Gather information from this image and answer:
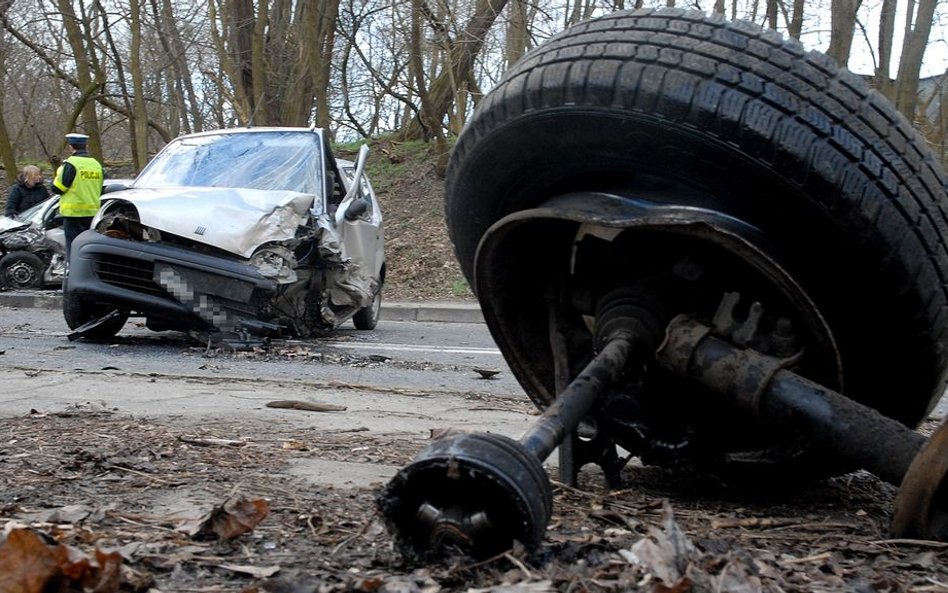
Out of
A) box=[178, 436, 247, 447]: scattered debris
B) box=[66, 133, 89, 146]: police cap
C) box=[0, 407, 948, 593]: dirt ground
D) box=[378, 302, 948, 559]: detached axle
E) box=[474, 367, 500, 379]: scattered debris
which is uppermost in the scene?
box=[66, 133, 89, 146]: police cap

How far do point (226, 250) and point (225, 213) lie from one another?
32 centimetres

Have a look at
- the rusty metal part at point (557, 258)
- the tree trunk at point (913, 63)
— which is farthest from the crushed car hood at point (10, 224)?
the rusty metal part at point (557, 258)

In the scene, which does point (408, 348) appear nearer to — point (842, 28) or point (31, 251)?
point (31, 251)

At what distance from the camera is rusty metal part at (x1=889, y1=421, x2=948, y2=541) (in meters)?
1.74

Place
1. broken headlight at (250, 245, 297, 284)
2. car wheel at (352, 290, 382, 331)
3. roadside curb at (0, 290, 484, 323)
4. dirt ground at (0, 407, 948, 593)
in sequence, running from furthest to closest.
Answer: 1. roadside curb at (0, 290, 484, 323)
2. car wheel at (352, 290, 382, 331)
3. broken headlight at (250, 245, 297, 284)
4. dirt ground at (0, 407, 948, 593)

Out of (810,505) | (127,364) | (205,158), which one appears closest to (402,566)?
(810,505)

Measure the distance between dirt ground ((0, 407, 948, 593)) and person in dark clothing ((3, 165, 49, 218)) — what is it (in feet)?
41.3

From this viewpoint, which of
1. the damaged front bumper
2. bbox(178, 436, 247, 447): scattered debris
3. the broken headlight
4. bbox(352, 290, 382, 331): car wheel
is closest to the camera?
bbox(178, 436, 247, 447): scattered debris

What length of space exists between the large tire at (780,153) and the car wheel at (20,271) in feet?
41.3

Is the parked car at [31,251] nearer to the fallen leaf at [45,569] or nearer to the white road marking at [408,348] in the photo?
the white road marking at [408,348]

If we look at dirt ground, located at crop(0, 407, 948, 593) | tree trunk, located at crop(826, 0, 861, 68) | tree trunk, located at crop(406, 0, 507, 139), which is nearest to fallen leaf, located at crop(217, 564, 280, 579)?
dirt ground, located at crop(0, 407, 948, 593)

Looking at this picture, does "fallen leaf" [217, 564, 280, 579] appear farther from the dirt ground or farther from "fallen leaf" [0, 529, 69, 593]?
"fallen leaf" [0, 529, 69, 593]

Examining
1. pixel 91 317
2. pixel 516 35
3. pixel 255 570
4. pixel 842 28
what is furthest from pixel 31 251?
pixel 255 570

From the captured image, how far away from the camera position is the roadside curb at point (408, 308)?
12.2 meters
